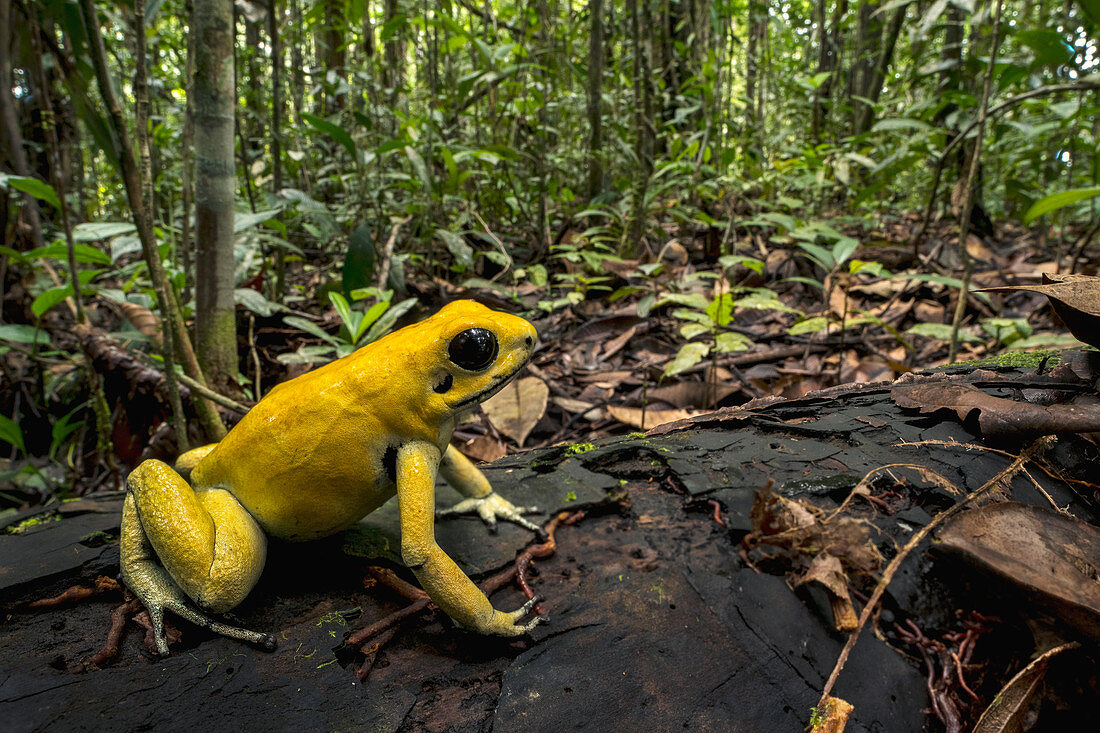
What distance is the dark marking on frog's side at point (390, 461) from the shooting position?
1.75 meters

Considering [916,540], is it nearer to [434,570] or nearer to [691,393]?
[434,570]

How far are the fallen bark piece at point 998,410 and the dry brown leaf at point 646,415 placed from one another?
1290 mm

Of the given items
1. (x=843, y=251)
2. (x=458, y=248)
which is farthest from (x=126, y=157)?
(x=843, y=251)

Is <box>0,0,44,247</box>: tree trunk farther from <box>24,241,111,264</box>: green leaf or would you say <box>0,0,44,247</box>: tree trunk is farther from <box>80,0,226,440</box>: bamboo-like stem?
<box>80,0,226,440</box>: bamboo-like stem

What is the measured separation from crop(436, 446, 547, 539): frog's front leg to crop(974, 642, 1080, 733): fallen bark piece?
1301mm

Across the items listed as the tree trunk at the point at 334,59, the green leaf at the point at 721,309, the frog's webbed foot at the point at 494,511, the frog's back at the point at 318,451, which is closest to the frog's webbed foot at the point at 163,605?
the frog's back at the point at 318,451

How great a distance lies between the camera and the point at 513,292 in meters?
4.86

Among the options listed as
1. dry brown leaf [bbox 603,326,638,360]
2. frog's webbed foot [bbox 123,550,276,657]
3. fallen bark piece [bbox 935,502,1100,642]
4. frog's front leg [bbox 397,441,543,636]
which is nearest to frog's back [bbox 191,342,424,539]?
frog's front leg [bbox 397,441,543,636]

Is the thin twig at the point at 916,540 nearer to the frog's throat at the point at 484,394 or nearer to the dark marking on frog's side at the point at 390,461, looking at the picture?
the frog's throat at the point at 484,394

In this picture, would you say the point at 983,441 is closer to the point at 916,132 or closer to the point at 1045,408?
the point at 1045,408

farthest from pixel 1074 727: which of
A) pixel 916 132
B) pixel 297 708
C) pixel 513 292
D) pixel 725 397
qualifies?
pixel 916 132

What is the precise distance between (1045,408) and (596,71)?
5471 mm

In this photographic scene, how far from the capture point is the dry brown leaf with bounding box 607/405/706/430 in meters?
3.29

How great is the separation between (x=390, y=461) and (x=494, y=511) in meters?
0.45
